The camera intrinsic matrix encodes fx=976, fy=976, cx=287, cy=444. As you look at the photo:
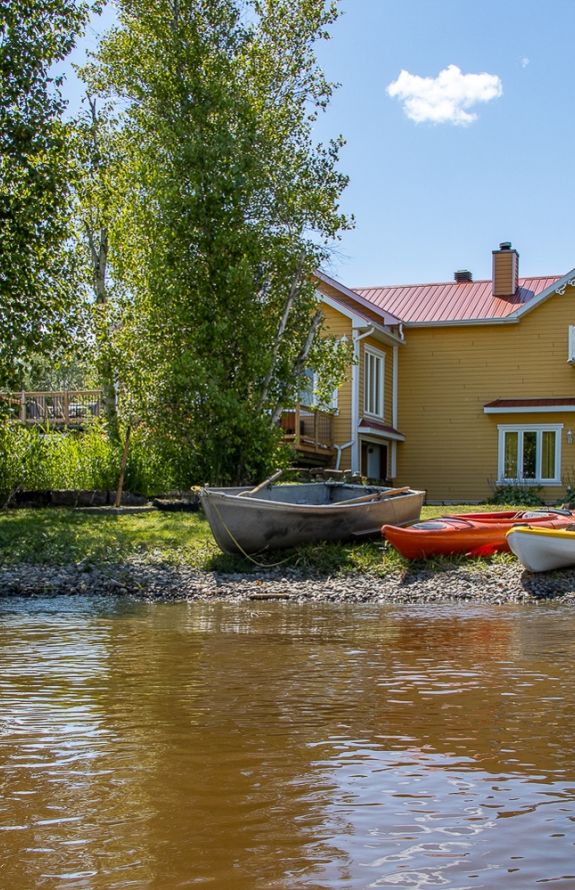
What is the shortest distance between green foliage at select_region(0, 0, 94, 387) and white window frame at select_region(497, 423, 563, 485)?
16.0 meters

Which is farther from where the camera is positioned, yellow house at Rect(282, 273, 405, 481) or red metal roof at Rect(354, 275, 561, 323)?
red metal roof at Rect(354, 275, 561, 323)

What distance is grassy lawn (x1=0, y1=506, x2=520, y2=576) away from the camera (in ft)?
48.0

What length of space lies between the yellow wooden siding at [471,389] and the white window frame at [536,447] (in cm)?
15

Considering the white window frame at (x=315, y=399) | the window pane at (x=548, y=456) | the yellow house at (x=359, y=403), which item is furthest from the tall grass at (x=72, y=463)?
the window pane at (x=548, y=456)

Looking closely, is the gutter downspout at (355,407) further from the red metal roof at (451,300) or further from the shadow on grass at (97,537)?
the shadow on grass at (97,537)

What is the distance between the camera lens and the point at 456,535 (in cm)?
1436

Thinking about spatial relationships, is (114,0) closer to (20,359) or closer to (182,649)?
(20,359)

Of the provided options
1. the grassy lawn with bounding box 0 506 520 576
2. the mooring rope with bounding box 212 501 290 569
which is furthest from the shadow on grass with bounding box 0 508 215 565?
the mooring rope with bounding box 212 501 290 569

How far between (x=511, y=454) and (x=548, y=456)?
113 centimetres

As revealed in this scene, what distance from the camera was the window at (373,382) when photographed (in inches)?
1152

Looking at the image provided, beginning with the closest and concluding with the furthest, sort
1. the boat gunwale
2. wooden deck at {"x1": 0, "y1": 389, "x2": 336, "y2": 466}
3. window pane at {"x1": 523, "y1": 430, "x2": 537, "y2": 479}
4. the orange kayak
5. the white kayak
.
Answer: the white kayak → the orange kayak → the boat gunwale → wooden deck at {"x1": 0, "y1": 389, "x2": 336, "y2": 466} → window pane at {"x1": 523, "y1": 430, "x2": 537, "y2": 479}

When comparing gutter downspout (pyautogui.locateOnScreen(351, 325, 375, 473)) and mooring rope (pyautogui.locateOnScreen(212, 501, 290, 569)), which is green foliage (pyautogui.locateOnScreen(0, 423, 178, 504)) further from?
gutter downspout (pyautogui.locateOnScreen(351, 325, 375, 473))

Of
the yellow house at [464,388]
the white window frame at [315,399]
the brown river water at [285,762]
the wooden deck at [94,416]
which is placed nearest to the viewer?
the brown river water at [285,762]

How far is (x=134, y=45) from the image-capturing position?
23125 millimetres
